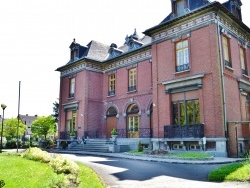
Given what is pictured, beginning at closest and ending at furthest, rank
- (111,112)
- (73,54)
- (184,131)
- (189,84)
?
1. (184,131)
2. (189,84)
3. (111,112)
4. (73,54)

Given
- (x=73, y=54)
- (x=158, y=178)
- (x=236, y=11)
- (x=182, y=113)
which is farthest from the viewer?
(x=73, y=54)

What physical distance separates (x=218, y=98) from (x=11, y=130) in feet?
124

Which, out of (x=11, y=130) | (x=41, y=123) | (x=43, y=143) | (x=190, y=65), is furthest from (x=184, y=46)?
(x=11, y=130)

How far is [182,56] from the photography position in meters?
17.8

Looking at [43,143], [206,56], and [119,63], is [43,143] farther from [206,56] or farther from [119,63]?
[206,56]

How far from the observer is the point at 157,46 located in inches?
758

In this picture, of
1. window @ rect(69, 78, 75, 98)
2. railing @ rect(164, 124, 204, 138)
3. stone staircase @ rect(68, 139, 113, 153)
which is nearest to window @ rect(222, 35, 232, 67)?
railing @ rect(164, 124, 204, 138)

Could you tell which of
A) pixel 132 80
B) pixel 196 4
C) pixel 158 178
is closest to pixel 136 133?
pixel 132 80

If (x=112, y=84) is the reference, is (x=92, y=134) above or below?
below

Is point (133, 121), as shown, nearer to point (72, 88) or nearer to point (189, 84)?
point (189, 84)

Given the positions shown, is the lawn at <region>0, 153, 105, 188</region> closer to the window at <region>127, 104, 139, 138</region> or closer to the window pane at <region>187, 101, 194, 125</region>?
the window pane at <region>187, 101, 194, 125</region>

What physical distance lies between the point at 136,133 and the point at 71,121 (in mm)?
8293

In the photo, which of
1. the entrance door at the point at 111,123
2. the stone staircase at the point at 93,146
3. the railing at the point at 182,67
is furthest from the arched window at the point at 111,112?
the railing at the point at 182,67

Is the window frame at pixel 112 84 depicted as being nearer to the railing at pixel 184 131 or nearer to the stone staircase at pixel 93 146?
the stone staircase at pixel 93 146
